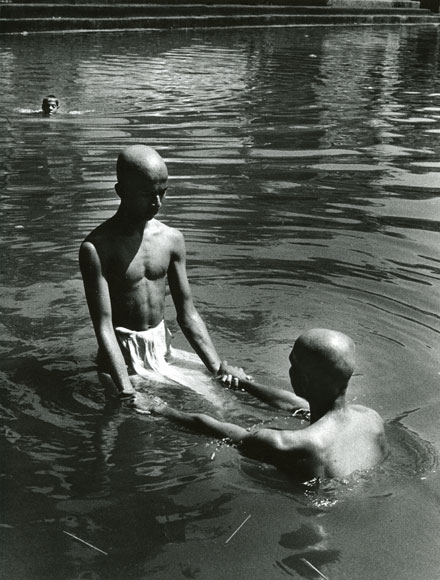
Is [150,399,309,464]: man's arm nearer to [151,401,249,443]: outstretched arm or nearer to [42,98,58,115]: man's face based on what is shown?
[151,401,249,443]: outstretched arm

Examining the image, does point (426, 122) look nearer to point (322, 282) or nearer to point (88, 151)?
point (88, 151)

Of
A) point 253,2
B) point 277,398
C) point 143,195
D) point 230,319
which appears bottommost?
point 230,319

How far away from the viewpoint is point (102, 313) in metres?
4.90

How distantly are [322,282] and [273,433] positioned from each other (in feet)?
10.2

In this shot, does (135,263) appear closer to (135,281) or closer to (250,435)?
(135,281)

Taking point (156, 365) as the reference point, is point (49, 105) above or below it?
above

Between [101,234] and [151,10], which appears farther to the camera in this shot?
[151,10]

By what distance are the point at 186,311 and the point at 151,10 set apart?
24.8 m

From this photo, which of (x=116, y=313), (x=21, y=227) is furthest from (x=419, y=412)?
(x=21, y=227)

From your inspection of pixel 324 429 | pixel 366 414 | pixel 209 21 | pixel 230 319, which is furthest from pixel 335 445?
pixel 209 21

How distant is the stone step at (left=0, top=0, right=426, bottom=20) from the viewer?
82.6ft

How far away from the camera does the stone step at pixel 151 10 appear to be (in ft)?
82.6

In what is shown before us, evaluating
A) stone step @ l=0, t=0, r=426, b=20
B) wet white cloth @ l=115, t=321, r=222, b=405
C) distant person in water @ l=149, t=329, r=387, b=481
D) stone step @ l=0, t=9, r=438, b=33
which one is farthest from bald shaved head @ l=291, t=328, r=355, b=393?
stone step @ l=0, t=0, r=426, b=20

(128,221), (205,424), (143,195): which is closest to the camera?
(205,424)
